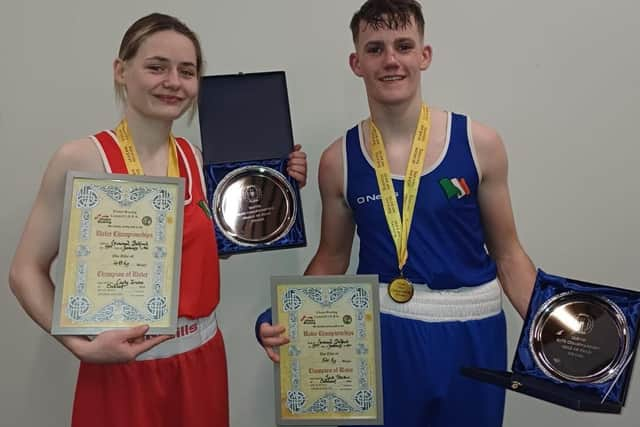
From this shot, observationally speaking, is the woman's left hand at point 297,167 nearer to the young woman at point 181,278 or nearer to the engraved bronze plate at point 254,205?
the engraved bronze plate at point 254,205

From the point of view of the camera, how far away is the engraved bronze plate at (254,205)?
1489 mm

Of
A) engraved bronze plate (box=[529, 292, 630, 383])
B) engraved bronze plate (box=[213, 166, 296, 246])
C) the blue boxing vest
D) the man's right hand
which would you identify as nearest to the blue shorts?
the blue boxing vest

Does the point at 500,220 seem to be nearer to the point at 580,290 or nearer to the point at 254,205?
the point at 580,290

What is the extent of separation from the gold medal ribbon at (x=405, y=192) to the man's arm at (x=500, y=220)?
0.47 feet

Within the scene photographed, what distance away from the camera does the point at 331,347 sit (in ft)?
4.50

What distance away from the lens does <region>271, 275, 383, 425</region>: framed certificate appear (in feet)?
4.48

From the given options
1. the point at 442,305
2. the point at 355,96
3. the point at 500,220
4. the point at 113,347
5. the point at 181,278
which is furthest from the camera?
the point at 355,96

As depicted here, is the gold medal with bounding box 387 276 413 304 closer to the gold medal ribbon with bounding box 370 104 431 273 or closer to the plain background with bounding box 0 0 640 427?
the gold medal ribbon with bounding box 370 104 431 273

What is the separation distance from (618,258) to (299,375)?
1255 mm

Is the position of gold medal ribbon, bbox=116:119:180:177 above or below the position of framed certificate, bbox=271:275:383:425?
above

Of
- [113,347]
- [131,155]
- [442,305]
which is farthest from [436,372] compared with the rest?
[131,155]

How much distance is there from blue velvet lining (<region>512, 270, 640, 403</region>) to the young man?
198 millimetres

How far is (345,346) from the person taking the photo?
137 cm

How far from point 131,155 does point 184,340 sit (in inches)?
16.9
